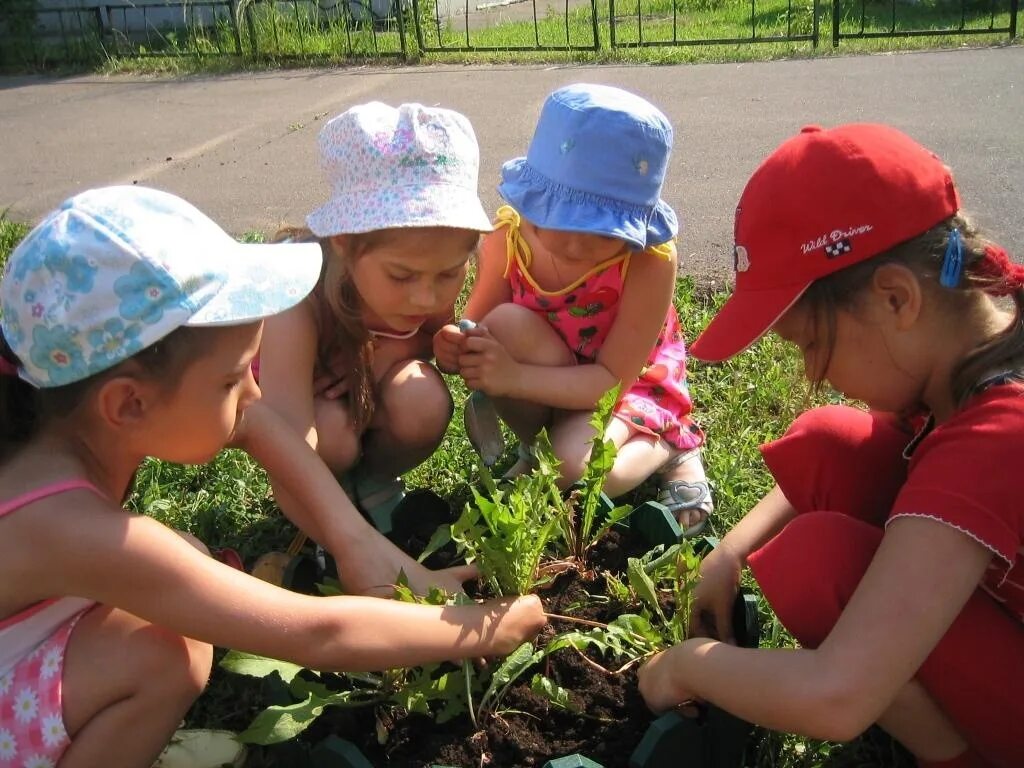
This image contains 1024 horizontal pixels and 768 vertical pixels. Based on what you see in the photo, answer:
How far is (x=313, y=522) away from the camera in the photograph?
7.16ft

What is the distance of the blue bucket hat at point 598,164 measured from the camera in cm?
219

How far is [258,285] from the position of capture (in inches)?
62.2

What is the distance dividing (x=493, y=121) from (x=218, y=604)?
218 inches

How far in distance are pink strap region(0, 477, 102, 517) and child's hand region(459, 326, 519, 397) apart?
1026 millimetres

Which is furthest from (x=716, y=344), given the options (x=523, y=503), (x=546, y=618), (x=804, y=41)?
(x=804, y=41)

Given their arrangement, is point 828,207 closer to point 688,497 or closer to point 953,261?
point 953,261

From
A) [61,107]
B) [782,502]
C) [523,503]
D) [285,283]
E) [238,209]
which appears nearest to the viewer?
[285,283]

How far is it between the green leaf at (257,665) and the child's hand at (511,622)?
0.32 metres

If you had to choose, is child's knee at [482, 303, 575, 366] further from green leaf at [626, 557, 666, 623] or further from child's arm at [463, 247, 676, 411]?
green leaf at [626, 557, 666, 623]

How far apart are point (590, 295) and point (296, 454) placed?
87cm

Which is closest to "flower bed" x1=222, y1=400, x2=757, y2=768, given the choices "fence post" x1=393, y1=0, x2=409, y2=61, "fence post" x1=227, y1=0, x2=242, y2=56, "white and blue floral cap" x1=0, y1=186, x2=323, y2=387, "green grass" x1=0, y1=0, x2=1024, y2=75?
"white and blue floral cap" x1=0, y1=186, x2=323, y2=387

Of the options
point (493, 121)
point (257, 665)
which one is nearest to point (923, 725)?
point (257, 665)

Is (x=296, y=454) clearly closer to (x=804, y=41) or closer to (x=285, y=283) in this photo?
(x=285, y=283)

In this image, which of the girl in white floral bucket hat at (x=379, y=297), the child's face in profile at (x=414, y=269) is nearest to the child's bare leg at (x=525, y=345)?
the girl in white floral bucket hat at (x=379, y=297)
